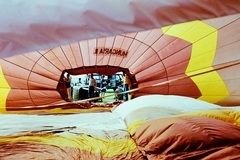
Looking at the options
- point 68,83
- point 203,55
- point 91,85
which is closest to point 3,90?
point 68,83

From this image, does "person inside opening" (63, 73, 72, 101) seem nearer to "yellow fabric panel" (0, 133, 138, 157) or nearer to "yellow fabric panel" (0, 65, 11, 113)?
"yellow fabric panel" (0, 65, 11, 113)

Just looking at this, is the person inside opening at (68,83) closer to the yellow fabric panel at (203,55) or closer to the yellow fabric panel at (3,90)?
the yellow fabric panel at (3,90)

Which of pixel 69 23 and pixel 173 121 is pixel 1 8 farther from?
pixel 173 121

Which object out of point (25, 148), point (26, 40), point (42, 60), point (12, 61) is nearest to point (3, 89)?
point (12, 61)

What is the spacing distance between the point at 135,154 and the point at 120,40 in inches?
63.1

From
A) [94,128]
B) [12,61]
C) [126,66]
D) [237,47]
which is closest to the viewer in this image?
[94,128]

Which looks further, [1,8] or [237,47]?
[237,47]

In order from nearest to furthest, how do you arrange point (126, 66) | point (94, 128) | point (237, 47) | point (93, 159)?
1. point (93, 159)
2. point (94, 128)
3. point (237, 47)
4. point (126, 66)

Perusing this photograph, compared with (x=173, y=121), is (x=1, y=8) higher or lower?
higher

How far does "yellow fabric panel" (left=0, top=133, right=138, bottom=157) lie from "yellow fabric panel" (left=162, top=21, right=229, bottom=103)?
4.28 feet

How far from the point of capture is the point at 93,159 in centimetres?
107

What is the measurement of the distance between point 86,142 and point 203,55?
1625 millimetres

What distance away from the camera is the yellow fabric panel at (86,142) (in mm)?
1205

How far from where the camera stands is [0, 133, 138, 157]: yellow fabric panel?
3.95ft
